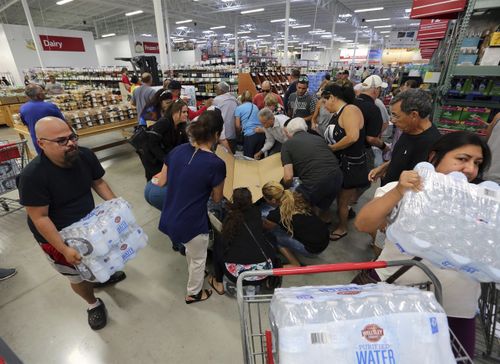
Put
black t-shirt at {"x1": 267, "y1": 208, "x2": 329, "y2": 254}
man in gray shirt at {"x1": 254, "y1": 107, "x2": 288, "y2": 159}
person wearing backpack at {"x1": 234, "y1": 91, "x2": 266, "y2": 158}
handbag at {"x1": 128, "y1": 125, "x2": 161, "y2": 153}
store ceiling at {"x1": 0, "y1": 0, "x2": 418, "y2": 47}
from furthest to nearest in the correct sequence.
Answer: store ceiling at {"x1": 0, "y1": 0, "x2": 418, "y2": 47}, person wearing backpack at {"x1": 234, "y1": 91, "x2": 266, "y2": 158}, man in gray shirt at {"x1": 254, "y1": 107, "x2": 288, "y2": 159}, handbag at {"x1": 128, "y1": 125, "x2": 161, "y2": 153}, black t-shirt at {"x1": 267, "y1": 208, "x2": 329, "y2": 254}

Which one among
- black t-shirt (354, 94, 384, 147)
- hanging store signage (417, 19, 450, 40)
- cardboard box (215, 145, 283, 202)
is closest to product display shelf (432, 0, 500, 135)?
black t-shirt (354, 94, 384, 147)

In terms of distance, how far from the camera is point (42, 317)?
217 cm

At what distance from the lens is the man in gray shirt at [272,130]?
350cm

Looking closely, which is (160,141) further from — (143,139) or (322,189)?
(322,189)

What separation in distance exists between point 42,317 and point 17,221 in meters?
2.09

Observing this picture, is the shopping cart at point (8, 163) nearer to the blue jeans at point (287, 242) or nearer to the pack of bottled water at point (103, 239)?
the pack of bottled water at point (103, 239)

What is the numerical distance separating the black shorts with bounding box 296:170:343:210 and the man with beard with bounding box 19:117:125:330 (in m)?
1.88

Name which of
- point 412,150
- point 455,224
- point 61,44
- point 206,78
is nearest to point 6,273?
point 455,224

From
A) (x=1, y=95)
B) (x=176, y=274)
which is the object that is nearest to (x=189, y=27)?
(x=1, y=95)

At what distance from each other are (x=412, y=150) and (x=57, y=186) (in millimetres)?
2512

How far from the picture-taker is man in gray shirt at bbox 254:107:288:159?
3.50m

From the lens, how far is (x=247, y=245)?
208 centimetres

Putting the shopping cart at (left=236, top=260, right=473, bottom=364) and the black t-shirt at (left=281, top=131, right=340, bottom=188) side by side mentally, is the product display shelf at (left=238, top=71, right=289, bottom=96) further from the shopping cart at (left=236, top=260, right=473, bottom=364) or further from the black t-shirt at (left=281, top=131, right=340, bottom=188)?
the shopping cart at (left=236, top=260, right=473, bottom=364)

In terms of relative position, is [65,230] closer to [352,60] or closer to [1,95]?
[1,95]
